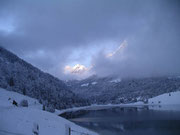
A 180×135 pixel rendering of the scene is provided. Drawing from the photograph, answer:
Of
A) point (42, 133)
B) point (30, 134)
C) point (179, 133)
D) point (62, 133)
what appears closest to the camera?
point (30, 134)

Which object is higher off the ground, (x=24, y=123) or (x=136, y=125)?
(x=24, y=123)

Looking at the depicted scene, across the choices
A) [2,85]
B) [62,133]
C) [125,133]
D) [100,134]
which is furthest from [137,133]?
[2,85]

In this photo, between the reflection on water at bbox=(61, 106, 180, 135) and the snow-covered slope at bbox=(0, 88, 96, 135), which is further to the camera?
the reflection on water at bbox=(61, 106, 180, 135)

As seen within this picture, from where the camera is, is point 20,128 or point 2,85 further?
point 2,85

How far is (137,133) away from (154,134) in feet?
19.8

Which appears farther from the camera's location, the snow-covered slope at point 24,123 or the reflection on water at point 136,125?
the reflection on water at point 136,125

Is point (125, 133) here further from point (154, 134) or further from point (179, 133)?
point (179, 133)

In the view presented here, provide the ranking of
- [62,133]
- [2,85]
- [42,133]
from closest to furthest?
1. [42,133]
2. [62,133]
3. [2,85]

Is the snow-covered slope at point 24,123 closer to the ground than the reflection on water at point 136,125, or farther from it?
farther from it

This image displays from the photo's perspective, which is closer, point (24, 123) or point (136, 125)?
point (24, 123)

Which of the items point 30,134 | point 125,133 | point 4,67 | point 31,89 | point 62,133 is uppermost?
point 4,67

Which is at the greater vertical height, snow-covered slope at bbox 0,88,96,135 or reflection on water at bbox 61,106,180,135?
snow-covered slope at bbox 0,88,96,135

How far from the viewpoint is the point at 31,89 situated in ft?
654

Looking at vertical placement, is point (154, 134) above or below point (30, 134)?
below
